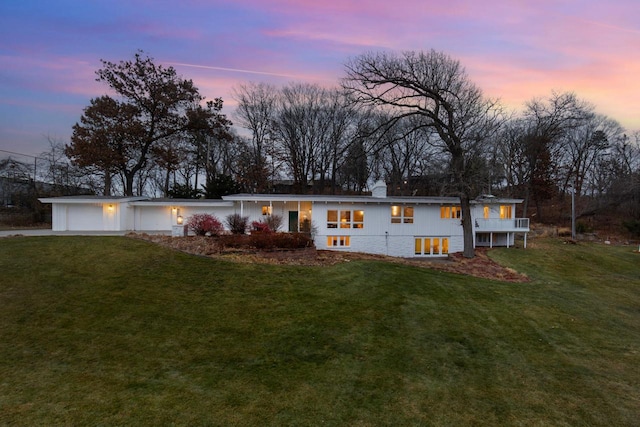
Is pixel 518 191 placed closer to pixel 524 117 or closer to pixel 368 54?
pixel 524 117

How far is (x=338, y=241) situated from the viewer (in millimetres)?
20891

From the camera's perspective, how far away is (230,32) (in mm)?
16953

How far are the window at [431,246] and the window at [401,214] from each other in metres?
1.57

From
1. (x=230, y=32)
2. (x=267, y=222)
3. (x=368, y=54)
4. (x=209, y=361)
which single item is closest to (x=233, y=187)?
(x=267, y=222)

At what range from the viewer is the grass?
14.4 ft

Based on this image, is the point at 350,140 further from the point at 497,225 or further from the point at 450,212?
the point at 497,225

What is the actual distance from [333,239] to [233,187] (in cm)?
1293

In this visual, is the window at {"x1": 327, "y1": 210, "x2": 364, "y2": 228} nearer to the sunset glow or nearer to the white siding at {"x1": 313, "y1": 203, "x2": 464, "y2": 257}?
the white siding at {"x1": 313, "y1": 203, "x2": 464, "y2": 257}

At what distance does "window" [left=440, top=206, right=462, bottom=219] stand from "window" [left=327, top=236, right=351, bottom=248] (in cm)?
712

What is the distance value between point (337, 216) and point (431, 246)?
7.27 meters

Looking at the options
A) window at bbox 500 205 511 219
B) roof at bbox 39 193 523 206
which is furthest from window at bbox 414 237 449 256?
window at bbox 500 205 511 219

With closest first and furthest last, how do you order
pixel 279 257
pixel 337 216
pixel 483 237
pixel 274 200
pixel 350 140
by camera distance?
pixel 279 257 < pixel 274 200 < pixel 337 216 < pixel 483 237 < pixel 350 140

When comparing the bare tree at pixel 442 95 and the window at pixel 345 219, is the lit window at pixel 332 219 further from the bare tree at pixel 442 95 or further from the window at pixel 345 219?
the bare tree at pixel 442 95

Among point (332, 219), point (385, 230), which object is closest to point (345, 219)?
point (332, 219)
